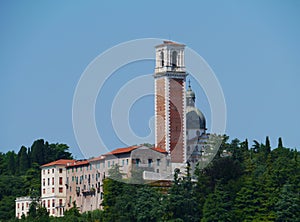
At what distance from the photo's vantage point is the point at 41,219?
102812mm

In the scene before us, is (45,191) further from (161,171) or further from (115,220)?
(115,220)

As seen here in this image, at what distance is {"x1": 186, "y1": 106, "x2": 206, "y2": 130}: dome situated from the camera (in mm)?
112812

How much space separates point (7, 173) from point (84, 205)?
24.8m

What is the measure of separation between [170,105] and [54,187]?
15508mm

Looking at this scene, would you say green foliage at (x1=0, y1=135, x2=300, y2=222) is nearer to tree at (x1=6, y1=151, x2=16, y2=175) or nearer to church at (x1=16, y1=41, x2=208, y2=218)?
church at (x1=16, y1=41, x2=208, y2=218)

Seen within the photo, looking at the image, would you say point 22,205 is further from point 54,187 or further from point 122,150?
point 122,150

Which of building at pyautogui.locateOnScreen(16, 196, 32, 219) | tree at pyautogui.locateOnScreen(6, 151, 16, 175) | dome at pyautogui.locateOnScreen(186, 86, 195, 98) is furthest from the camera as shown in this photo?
tree at pyautogui.locateOnScreen(6, 151, 16, 175)

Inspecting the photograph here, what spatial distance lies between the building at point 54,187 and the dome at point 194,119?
11736 mm

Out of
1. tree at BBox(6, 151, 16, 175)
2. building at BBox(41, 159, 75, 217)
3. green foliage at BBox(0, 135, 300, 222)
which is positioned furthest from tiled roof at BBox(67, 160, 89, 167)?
tree at BBox(6, 151, 16, 175)

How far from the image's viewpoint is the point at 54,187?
115m

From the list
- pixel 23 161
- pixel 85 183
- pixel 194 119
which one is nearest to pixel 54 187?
pixel 85 183

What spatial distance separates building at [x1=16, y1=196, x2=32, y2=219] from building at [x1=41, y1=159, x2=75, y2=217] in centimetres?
150

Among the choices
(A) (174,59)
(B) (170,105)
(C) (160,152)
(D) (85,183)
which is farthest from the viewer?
(D) (85,183)

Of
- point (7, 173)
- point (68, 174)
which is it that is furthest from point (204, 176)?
point (7, 173)
